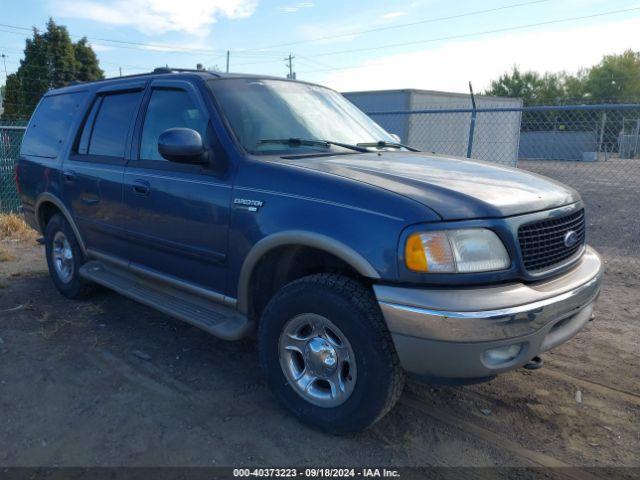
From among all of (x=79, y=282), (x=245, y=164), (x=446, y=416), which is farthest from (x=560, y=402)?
(x=79, y=282)

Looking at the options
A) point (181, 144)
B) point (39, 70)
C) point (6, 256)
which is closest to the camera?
point (181, 144)

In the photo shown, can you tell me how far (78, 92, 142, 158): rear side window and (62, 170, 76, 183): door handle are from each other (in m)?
0.20

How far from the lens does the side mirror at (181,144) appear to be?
3184 mm

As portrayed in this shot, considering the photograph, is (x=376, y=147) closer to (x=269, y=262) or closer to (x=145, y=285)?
(x=269, y=262)

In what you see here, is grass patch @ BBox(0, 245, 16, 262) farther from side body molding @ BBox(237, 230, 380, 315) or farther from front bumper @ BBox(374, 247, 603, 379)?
front bumper @ BBox(374, 247, 603, 379)

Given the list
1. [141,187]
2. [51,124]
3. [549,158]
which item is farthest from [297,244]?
[549,158]

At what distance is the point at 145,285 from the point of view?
13.4 ft

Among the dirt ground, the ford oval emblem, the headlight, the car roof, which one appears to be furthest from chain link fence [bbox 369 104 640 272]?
the headlight

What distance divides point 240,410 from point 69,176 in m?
2.78

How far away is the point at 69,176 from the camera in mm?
4703

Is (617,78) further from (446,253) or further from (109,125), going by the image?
(446,253)

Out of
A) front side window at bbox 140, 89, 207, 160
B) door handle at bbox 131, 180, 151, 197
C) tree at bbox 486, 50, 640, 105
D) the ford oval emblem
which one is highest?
tree at bbox 486, 50, 640, 105

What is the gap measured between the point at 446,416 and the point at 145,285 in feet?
7.81

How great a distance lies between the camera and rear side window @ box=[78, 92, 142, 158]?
4.20m
